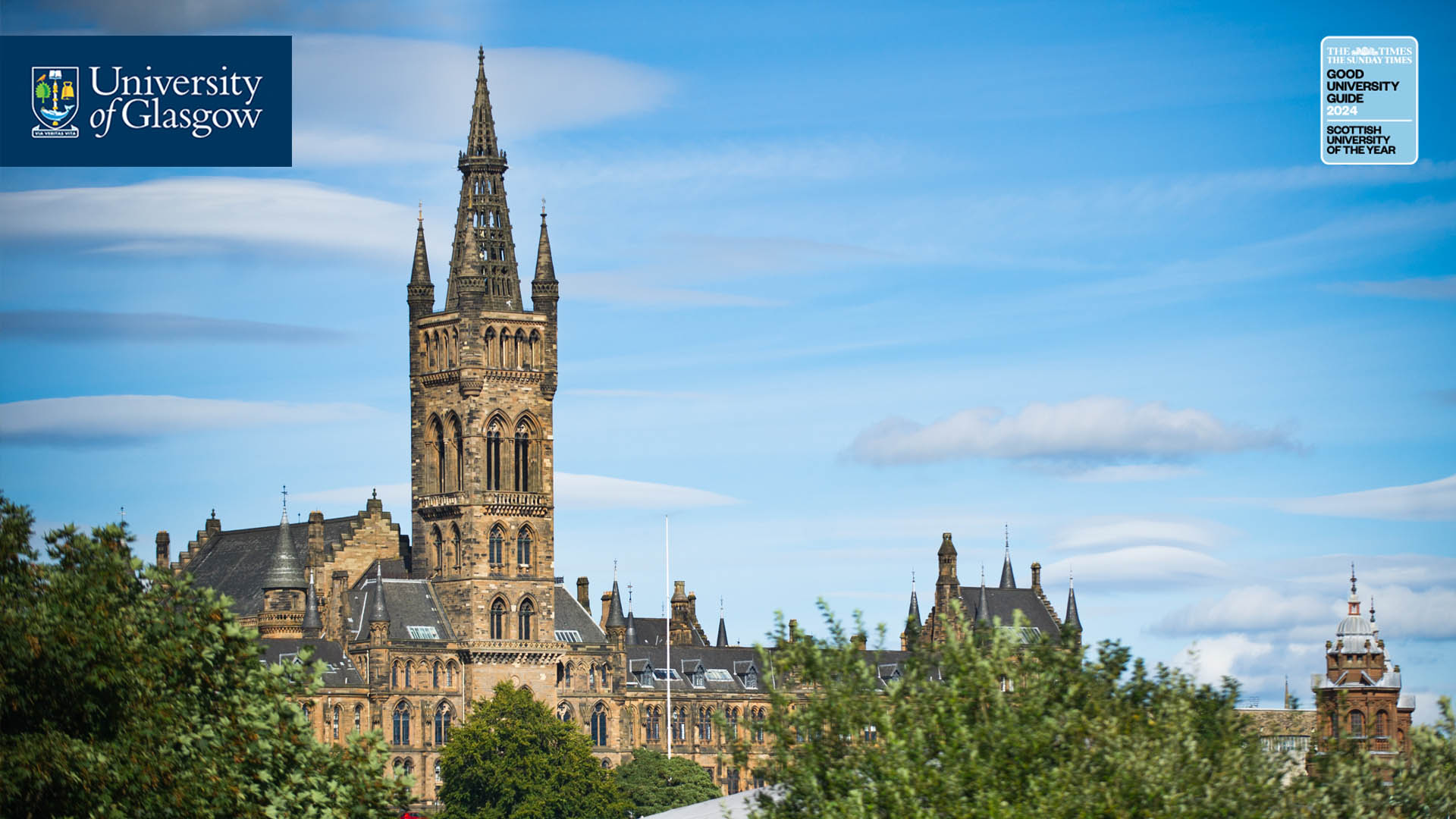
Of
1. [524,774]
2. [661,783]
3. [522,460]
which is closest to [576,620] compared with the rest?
[522,460]

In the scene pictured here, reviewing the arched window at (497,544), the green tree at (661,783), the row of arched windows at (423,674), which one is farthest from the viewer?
the arched window at (497,544)

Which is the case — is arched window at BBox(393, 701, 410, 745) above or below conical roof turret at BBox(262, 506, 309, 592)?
below

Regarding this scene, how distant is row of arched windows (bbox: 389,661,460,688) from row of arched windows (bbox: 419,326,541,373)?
20997 mm

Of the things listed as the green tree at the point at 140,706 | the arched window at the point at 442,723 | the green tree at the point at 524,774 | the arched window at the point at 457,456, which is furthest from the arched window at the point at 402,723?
the green tree at the point at 140,706

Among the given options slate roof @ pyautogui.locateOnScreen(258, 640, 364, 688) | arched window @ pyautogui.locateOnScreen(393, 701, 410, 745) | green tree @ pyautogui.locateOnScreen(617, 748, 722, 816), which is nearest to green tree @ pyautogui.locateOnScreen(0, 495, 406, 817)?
green tree @ pyautogui.locateOnScreen(617, 748, 722, 816)

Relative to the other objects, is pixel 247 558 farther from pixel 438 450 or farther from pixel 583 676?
pixel 583 676

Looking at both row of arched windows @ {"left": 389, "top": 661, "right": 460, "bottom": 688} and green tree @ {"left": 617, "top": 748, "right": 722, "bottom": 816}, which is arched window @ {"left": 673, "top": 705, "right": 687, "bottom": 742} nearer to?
green tree @ {"left": 617, "top": 748, "right": 722, "bottom": 816}

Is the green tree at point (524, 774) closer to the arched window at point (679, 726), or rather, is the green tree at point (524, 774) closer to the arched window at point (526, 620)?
the arched window at point (526, 620)

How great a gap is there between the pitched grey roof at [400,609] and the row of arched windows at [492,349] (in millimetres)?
15505

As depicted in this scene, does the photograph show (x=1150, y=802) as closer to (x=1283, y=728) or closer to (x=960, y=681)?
(x=960, y=681)

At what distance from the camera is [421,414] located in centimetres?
18412

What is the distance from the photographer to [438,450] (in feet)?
603

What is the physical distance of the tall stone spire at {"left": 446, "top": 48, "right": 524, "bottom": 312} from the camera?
603 feet

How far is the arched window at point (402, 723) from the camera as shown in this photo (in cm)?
17300
